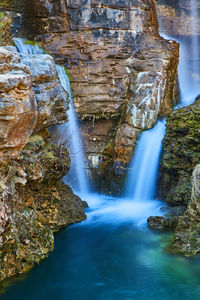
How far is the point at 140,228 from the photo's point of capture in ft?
33.2

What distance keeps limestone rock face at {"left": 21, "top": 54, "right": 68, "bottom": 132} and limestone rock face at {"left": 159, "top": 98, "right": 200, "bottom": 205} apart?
3802 mm

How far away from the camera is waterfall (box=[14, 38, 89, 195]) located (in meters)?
12.4

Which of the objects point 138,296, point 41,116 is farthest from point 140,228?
point 41,116

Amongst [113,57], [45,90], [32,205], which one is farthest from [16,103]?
[113,57]

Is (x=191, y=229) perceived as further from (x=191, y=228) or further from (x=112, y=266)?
(x=112, y=266)

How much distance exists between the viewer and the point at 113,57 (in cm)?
1330

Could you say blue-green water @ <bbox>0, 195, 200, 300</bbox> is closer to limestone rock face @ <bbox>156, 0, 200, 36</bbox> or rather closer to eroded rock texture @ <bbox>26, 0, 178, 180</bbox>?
eroded rock texture @ <bbox>26, 0, 178, 180</bbox>

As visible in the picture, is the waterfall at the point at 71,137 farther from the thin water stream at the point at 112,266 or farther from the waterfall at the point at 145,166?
the thin water stream at the point at 112,266

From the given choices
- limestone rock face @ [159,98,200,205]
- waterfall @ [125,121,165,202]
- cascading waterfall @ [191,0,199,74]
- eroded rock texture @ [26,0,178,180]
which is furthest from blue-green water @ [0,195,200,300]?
cascading waterfall @ [191,0,199,74]

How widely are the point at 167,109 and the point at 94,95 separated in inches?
114

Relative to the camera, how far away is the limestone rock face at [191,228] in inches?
324

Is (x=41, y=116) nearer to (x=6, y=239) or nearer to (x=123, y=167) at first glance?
(x=6, y=239)

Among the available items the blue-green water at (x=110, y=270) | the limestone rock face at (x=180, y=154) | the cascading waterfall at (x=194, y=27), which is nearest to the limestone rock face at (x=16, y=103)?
the blue-green water at (x=110, y=270)

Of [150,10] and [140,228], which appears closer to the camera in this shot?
[140,228]
